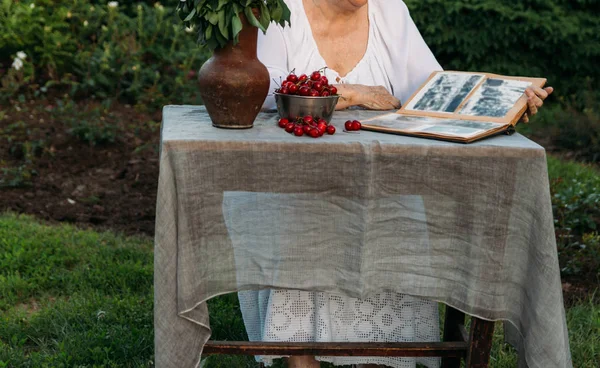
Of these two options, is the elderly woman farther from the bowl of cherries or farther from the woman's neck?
the bowl of cherries

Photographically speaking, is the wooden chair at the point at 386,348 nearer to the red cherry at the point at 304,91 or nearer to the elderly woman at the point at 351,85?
the elderly woman at the point at 351,85

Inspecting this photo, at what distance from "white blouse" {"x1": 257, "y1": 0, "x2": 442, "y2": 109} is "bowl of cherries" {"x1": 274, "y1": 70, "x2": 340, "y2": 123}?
438mm

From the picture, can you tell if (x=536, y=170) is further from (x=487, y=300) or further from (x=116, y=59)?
(x=116, y=59)

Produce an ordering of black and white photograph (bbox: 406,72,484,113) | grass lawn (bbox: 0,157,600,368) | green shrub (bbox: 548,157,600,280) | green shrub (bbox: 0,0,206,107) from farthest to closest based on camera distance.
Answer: green shrub (bbox: 0,0,206,107) < green shrub (bbox: 548,157,600,280) < grass lawn (bbox: 0,157,600,368) < black and white photograph (bbox: 406,72,484,113)

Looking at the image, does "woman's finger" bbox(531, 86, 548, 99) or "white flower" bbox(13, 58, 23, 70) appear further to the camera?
"white flower" bbox(13, 58, 23, 70)

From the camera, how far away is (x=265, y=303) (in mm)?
2832

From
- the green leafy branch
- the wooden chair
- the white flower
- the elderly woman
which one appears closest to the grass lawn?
the elderly woman

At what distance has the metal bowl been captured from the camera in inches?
93.7

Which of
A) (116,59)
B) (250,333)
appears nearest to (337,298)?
(250,333)

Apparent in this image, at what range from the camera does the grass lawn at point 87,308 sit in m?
3.14

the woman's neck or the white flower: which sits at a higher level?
the woman's neck

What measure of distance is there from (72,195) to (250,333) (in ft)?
7.77

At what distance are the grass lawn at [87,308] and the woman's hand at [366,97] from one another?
1120 millimetres

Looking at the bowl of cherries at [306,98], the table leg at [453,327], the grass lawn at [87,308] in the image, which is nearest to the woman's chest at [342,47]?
the bowl of cherries at [306,98]
